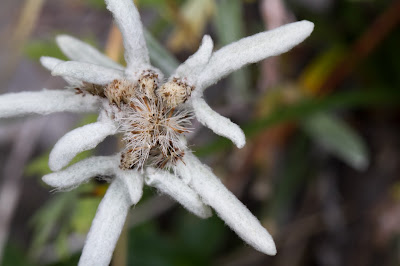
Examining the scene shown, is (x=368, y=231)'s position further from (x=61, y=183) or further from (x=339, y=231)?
(x=61, y=183)

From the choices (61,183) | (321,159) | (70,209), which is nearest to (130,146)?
(61,183)

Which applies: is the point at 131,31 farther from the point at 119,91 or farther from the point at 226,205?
the point at 226,205

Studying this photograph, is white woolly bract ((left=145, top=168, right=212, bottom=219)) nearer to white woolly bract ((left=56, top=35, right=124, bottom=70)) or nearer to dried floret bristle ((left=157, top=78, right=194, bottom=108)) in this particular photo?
dried floret bristle ((left=157, top=78, right=194, bottom=108))

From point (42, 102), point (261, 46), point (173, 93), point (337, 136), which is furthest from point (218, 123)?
point (337, 136)

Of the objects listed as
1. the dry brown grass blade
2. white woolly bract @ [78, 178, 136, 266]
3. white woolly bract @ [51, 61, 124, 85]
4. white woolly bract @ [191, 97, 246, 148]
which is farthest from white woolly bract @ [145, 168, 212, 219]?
the dry brown grass blade

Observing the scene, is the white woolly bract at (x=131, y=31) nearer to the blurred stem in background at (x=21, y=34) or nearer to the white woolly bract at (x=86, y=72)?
the white woolly bract at (x=86, y=72)

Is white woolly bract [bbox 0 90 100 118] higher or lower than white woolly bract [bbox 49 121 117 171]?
higher
